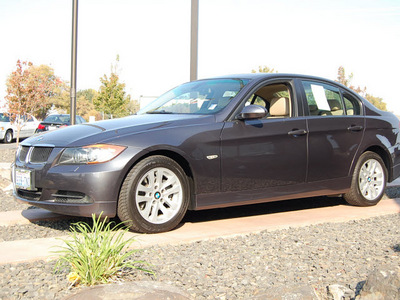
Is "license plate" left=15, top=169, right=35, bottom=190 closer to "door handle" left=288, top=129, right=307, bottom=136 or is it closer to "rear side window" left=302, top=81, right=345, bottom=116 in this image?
"door handle" left=288, top=129, right=307, bottom=136

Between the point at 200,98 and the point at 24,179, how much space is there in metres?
2.20

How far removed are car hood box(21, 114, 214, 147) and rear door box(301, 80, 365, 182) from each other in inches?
60.0

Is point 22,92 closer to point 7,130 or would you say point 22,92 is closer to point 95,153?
point 7,130

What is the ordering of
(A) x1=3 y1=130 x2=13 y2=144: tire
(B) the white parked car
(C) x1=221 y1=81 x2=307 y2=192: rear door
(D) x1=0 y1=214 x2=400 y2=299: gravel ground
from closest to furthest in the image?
(D) x1=0 y1=214 x2=400 y2=299: gravel ground
(C) x1=221 y1=81 x2=307 y2=192: rear door
(B) the white parked car
(A) x1=3 y1=130 x2=13 y2=144: tire

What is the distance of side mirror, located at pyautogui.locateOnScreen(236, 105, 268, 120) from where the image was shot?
5855 mm

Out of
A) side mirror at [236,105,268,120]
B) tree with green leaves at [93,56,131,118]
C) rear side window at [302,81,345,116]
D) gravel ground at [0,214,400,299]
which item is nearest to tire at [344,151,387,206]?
rear side window at [302,81,345,116]

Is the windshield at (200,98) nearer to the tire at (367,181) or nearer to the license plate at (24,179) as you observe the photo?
the license plate at (24,179)

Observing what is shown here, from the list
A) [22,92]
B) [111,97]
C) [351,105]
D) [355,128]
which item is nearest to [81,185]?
[355,128]

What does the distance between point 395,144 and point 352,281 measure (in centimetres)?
431

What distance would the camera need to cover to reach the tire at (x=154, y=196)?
17.0 ft

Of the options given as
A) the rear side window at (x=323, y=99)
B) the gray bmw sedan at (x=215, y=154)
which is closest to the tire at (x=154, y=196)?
the gray bmw sedan at (x=215, y=154)

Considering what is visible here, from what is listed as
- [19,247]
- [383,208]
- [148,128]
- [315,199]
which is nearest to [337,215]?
[383,208]

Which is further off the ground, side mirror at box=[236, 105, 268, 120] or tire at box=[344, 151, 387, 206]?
side mirror at box=[236, 105, 268, 120]

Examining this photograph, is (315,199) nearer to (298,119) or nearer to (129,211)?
(298,119)
